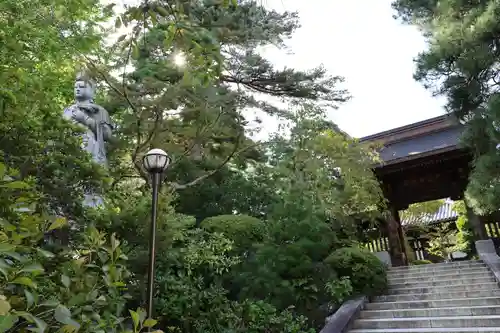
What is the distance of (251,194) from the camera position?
31.1 ft

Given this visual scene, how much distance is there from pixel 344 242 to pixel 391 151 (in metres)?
7.89

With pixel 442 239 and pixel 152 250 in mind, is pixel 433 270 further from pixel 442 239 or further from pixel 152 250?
pixel 442 239

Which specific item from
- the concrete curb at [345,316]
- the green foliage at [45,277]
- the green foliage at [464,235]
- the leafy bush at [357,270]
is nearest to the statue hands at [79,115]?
the green foliage at [45,277]

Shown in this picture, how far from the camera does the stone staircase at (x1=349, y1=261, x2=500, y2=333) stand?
16.5 feet

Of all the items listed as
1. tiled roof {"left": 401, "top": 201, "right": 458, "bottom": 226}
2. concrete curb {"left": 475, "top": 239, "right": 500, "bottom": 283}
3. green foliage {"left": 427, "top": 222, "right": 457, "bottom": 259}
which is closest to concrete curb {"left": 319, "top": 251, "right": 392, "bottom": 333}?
concrete curb {"left": 475, "top": 239, "right": 500, "bottom": 283}

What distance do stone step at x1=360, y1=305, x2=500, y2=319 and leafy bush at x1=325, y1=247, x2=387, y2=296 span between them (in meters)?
0.58

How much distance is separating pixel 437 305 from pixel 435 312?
408mm

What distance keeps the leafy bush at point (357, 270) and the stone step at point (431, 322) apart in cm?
90

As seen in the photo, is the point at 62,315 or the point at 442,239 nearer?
the point at 62,315

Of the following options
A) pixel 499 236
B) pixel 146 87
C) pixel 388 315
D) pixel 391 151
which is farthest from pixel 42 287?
pixel 391 151

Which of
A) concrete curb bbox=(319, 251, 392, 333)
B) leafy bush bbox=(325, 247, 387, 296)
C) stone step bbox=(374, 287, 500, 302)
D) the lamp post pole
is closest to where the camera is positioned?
the lamp post pole

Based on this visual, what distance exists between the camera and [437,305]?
5.92 meters

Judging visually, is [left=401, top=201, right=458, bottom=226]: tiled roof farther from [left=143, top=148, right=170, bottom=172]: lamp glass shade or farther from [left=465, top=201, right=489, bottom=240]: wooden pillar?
[left=143, top=148, right=170, bottom=172]: lamp glass shade

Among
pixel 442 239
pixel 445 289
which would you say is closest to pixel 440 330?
pixel 445 289
